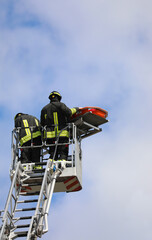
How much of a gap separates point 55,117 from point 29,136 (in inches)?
44.9

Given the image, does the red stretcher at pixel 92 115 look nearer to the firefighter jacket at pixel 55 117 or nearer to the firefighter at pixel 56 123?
the firefighter at pixel 56 123

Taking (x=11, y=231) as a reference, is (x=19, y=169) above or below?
above

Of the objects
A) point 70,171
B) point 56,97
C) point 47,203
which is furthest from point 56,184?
point 56,97

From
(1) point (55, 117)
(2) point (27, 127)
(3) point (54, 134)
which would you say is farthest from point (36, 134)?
(1) point (55, 117)

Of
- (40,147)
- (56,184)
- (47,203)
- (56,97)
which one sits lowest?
(47,203)

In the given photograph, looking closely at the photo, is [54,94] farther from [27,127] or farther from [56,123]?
[27,127]

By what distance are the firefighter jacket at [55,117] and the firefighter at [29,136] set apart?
41 centimetres

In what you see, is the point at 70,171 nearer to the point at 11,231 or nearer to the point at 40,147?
the point at 40,147

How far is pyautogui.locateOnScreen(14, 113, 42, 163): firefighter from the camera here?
56.6ft

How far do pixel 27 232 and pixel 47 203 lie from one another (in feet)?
4.73

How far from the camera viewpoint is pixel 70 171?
16.2 metres

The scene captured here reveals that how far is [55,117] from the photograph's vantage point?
56.6 feet

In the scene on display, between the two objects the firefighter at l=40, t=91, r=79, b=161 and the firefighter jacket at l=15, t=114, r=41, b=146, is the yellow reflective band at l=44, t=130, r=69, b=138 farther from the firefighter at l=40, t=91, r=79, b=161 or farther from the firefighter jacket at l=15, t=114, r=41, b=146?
the firefighter jacket at l=15, t=114, r=41, b=146

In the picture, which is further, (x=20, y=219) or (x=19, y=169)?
(x=19, y=169)
